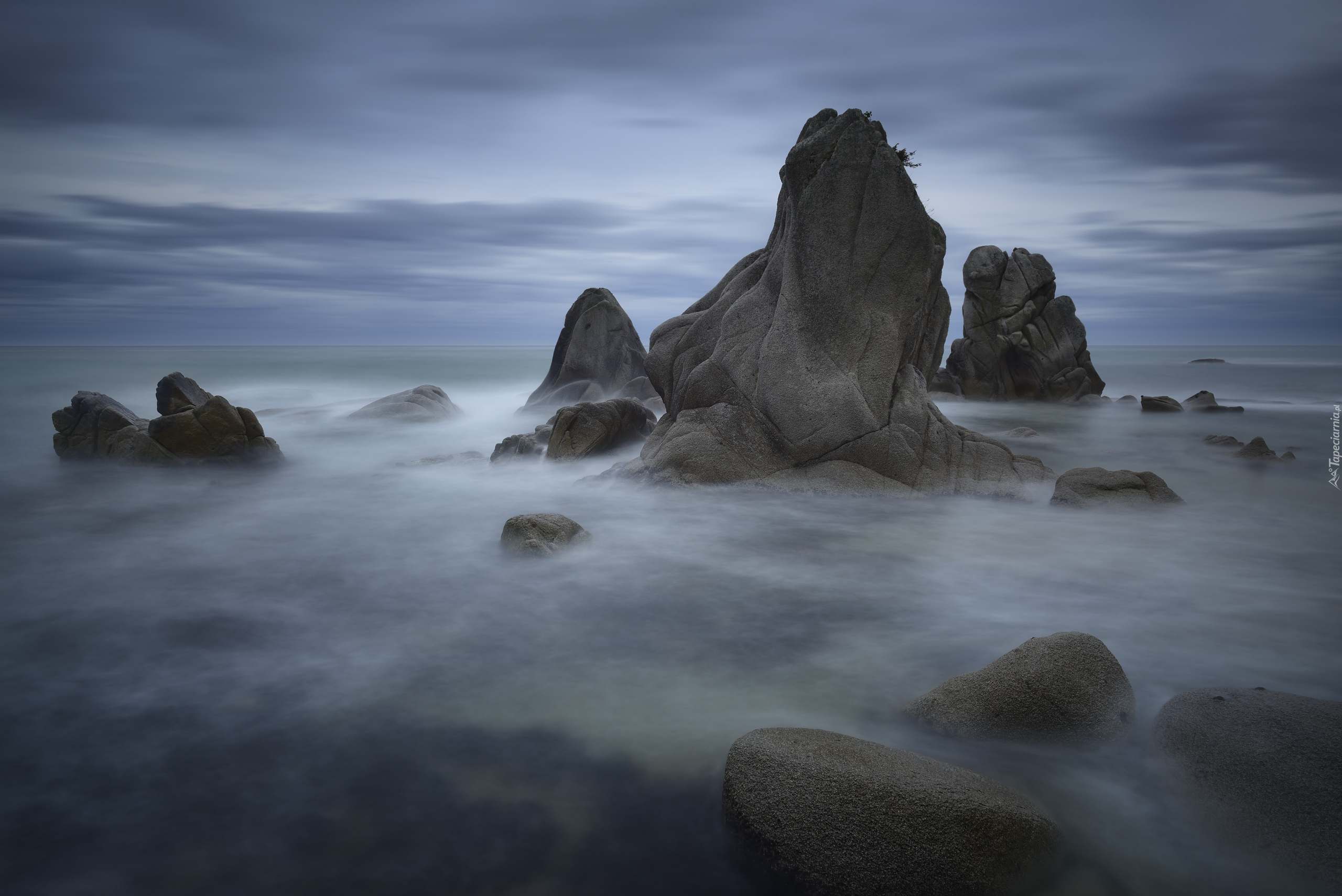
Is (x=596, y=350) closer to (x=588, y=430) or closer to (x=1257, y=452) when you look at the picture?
(x=588, y=430)

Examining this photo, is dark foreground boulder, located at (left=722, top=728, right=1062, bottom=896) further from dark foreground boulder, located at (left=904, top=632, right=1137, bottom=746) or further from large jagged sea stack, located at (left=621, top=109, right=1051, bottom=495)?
large jagged sea stack, located at (left=621, top=109, right=1051, bottom=495)

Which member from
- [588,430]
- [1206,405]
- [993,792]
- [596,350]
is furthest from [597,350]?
[993,792]

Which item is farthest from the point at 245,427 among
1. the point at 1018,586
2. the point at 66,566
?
the point at 1018,586

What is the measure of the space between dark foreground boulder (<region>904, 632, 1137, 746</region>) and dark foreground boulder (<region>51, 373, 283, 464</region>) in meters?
14.2

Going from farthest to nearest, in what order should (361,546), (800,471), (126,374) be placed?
(126,374) → (800,471) → (361,546)

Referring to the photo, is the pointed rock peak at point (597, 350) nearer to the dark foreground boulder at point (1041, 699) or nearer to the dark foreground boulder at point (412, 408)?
the dark foreground boulder at point (412, 408)

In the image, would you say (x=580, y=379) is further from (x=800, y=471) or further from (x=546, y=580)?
(x=546, y=580)

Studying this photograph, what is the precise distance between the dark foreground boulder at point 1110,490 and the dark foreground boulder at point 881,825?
27.8ft

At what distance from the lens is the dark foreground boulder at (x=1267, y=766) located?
366 centimetres

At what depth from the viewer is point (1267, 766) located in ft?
13.2

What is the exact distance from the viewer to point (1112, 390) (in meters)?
48.8

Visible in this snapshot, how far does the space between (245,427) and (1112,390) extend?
1942 inches

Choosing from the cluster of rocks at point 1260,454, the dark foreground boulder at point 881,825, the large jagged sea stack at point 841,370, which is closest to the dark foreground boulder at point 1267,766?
the dark foreground boulder at point 881,825

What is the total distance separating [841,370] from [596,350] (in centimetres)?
1813
